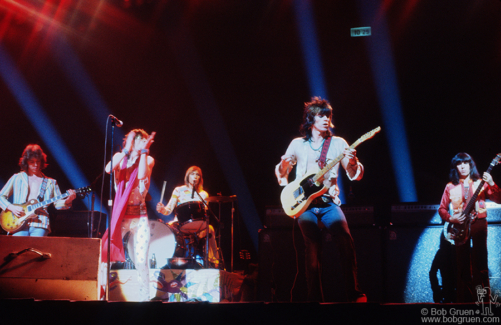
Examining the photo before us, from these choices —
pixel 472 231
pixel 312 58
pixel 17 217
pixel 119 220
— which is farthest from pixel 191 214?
pixel 312 58

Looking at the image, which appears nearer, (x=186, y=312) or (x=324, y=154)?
(x=186, y=312)

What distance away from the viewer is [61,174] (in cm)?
853

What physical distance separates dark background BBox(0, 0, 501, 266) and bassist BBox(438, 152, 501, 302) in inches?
78.6

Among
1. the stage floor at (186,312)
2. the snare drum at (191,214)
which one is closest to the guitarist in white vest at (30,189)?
the snare drum at (191,214)

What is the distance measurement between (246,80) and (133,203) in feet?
16.2

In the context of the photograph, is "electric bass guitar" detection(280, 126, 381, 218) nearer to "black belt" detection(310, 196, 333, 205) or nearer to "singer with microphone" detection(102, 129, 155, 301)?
"black belt" detection(310, 196, 333, 205)

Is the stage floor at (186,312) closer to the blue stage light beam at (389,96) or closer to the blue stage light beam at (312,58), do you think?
the blue stage light beam at (389,96)

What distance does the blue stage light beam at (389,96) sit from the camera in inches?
294

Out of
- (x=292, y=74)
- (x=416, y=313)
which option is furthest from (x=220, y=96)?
(x=416, y=313)

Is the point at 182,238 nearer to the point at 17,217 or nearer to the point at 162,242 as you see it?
the point at 162,242

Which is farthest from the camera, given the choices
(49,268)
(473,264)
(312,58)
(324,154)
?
(312,58)

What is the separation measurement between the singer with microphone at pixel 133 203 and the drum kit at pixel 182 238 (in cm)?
180

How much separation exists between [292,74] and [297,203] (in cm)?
537

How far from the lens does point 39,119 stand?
8328 millimetres
